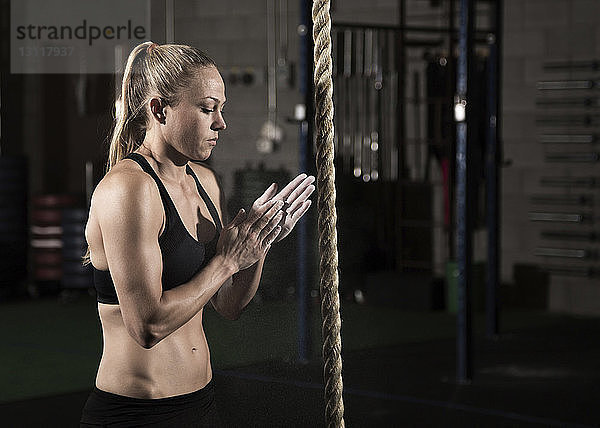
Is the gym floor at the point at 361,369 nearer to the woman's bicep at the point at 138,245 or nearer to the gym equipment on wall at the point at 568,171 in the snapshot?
the woman's bicep at the point at 138,245

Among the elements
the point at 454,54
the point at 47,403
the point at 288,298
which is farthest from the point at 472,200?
the point at 288,298

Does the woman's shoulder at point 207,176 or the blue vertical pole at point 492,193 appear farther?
the blue vertical pole at point 492,193

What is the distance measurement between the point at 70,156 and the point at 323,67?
772 cm

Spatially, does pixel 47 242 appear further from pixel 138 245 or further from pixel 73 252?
pixel 138 245

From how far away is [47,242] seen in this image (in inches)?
309

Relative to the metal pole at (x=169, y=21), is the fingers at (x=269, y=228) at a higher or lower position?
lower

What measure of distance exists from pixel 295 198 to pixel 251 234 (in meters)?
0.07

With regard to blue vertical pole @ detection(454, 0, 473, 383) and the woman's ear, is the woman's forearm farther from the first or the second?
blue vertical pole @ detection(454, 0, 473, 383)

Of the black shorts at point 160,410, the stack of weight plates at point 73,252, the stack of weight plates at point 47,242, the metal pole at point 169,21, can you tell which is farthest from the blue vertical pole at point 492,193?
the black shorts at point 160,410

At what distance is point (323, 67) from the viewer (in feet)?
3.98

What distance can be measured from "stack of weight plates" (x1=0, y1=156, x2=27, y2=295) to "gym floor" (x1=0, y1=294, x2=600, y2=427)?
401mm

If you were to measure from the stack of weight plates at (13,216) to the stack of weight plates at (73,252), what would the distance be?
1.43ft

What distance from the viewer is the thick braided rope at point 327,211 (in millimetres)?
1208

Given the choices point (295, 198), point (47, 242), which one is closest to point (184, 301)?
point (295, 198)
